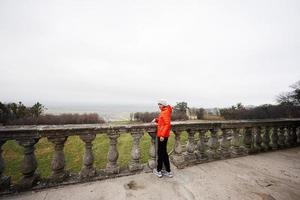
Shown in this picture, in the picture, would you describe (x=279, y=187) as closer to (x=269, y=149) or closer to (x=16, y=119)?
(x=269, y=149)

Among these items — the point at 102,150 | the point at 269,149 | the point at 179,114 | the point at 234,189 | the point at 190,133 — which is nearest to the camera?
the point at 234,189

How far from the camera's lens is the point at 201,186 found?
3096mm

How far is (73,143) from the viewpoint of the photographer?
11.6 metres

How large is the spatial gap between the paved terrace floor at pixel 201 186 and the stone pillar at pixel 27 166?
0.15m

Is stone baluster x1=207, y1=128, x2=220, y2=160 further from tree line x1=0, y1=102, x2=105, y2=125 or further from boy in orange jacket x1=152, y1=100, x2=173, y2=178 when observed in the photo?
tree line x1=0, y1=102, x2=105, y2=125

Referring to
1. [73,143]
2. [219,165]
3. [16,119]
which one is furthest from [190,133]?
[16,119]

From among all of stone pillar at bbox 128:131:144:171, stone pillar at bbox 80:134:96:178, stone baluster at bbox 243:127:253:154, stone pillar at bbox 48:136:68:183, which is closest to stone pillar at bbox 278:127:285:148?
stone baluster at bbox 243:127:253:154

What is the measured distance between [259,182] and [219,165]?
91cm

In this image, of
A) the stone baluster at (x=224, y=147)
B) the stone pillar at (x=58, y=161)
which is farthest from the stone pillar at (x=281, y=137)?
the stone pillar at (x=58, y=161)

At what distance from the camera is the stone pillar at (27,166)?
2.79 m

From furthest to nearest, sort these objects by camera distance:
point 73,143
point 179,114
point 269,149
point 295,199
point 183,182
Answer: point 179,114
point 73,143
point 269,149
point 183,182
point 295,199

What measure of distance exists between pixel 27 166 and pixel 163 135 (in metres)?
2.51

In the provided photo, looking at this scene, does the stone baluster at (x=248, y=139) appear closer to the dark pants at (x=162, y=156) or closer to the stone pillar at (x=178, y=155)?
the stone pillar at (x=178, y=155)

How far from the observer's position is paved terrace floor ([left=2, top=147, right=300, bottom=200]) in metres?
2.75
